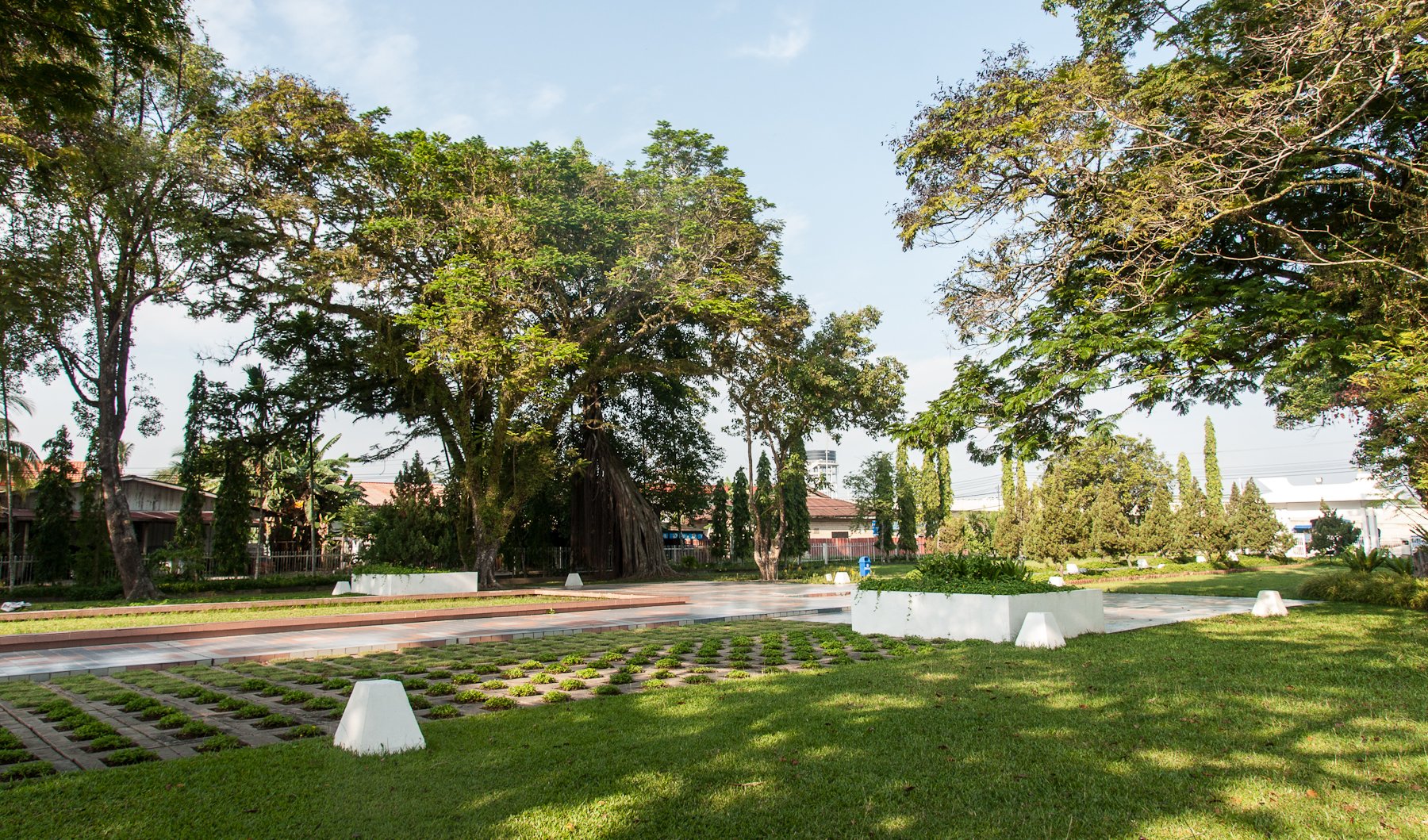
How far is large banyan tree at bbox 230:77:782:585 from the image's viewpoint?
20.9 meters

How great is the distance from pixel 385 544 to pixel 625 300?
34.5ft

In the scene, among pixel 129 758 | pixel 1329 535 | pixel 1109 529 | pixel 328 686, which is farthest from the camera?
pixel 1329 535

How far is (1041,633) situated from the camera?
8.88 metres

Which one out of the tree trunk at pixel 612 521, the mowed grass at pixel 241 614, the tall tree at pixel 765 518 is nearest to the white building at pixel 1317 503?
the tall tree at pixel 765 518

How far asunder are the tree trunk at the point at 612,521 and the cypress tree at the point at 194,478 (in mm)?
12240

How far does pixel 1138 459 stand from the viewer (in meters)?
39.5

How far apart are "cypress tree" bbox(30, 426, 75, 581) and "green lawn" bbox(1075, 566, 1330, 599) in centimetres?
2816

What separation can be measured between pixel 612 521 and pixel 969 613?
2300 cm

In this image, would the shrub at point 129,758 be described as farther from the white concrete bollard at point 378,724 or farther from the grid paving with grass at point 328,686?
the white concrete bollard at point 378,724

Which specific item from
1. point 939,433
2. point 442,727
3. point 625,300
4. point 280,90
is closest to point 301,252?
point 280,90

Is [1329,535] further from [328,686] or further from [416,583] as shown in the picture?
[328,686]

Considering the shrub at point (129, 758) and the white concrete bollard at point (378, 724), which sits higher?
the white concrete bollard at point (378, 724)

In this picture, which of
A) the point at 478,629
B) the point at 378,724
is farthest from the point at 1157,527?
the point at 378,724

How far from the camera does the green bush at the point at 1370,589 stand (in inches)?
518
